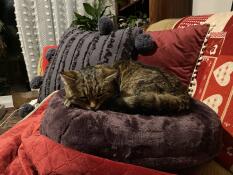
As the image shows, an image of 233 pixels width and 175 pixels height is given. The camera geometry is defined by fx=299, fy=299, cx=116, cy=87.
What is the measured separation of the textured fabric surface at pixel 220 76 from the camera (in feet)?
3.12

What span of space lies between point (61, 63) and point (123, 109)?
→ 0.63m

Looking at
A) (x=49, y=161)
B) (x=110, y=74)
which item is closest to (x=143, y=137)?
(x=49, y=161)

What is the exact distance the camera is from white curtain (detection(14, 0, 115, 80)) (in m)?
2.31

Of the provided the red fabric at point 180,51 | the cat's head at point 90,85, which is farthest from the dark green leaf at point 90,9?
the cat's head at point 90,85

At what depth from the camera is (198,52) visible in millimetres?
1222

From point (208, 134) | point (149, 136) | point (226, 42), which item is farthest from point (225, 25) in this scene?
point (149, 136)

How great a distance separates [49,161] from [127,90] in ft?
1.38

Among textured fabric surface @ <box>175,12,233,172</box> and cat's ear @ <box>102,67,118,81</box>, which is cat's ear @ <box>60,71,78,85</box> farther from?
textured fabric surface @ <box>175,12,233,172</box>

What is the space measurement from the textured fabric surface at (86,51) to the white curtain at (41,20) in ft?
2.66

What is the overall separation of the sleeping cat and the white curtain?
1266 mm

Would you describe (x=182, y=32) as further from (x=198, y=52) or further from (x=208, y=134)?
(x=208, y=134)

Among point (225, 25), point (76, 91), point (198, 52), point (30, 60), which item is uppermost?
point (225, 25)

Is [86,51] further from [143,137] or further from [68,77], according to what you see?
[143,137]

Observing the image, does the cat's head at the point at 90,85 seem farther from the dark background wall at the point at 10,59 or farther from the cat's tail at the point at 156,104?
the dark background wall at the point at 10,59
